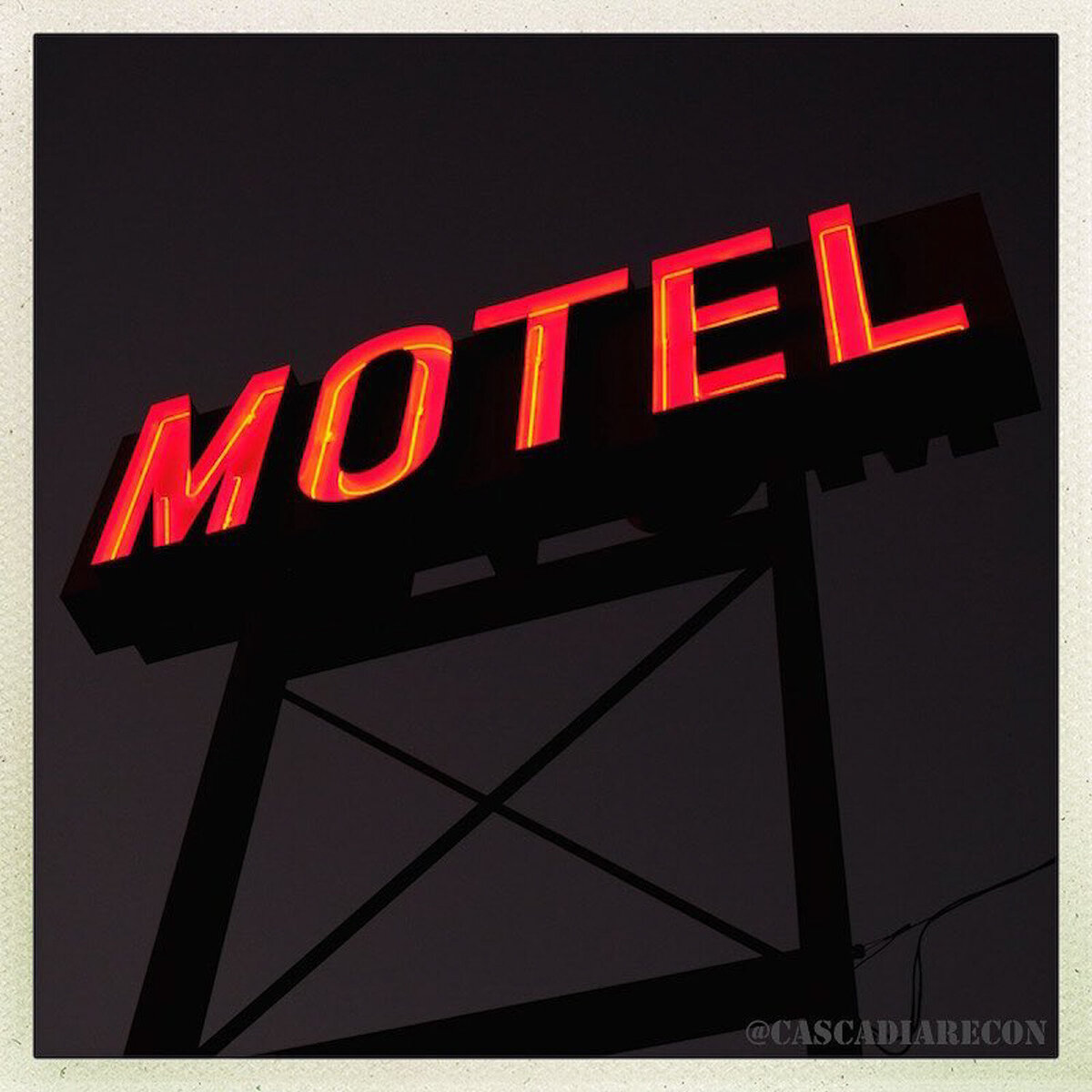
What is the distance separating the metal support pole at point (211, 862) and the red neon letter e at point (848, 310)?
9.32 feet

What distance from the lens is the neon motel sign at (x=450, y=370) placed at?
19.3 feet

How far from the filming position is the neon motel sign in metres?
5.89

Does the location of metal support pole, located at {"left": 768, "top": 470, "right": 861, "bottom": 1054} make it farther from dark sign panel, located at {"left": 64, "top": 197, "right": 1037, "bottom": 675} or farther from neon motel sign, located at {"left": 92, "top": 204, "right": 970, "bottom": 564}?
neon motel sign, located at {"left": 92, "top": 204, "right": 970, "bottom": 564}

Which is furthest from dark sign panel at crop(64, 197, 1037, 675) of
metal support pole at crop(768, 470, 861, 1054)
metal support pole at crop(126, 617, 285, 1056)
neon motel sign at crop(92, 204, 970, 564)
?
metal support pole at crop(768, 470, 861, 1054)

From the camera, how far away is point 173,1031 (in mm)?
5324

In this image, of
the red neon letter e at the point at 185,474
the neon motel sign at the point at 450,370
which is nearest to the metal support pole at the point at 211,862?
the red neon letter e at the point at 185,474

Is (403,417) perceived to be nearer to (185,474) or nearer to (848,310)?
(185,474)

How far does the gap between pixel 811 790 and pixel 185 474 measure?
3.42 meters

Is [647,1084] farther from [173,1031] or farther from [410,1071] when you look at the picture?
[173,1031]

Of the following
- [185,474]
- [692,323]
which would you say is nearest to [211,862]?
[185,474]

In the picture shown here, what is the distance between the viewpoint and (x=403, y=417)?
6.55 meters

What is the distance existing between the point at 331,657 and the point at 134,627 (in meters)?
1.04

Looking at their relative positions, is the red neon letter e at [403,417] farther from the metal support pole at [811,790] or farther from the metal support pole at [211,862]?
the metal support pole at [811,790]
